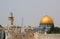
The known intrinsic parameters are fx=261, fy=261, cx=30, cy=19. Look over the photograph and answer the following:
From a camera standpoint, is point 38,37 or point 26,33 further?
point 26,33

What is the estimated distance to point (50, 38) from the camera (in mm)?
26297

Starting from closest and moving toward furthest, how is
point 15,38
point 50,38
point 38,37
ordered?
1. point 50,38
2. point 38,37
3. point 15,38

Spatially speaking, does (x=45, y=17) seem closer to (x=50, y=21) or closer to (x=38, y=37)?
(x=50, y=21)

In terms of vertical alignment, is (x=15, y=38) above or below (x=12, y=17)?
below

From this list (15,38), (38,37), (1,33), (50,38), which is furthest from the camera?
(1,33)

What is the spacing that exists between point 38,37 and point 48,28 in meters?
9.21

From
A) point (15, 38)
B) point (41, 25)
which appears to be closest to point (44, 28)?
point (41, 25)

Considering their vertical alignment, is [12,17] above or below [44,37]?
above

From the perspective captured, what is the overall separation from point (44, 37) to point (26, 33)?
6.17m

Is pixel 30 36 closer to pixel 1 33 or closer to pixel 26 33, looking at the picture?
pixel 26 33

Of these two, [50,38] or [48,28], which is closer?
[50,38]

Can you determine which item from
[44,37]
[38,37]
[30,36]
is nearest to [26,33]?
[30,36]

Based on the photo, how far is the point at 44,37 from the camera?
89.8 ft

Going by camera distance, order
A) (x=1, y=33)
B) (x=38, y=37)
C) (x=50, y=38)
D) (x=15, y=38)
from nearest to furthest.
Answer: (x=50, y=38) < (x=38, y=37) < (x=15, y=38) < (x=1, y=33)
